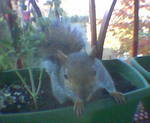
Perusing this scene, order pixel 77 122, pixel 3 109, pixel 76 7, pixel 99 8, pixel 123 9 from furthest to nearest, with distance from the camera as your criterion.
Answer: pixel 99 8 → pixel 123 9 → pixel 76 7 → pixel 3 109 → pixel 77 122

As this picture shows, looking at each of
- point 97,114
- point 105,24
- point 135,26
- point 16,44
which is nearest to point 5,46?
point 16,44

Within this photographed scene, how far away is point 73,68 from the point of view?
1.02 m

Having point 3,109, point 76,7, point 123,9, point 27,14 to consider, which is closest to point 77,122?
point 3,109

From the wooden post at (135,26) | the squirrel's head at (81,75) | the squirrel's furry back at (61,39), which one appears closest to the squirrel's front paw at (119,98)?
the squirrel's head at (81,75)

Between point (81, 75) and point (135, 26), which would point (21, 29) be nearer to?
point (81, 75)

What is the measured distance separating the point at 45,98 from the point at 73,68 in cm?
30

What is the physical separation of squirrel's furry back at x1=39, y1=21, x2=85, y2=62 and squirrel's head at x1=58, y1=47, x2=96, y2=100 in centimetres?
13

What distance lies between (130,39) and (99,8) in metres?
0.35

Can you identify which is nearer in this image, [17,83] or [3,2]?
[3,2]

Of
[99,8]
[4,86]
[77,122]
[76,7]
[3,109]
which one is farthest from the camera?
[99,8]

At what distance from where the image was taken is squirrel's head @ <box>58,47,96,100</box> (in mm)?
995

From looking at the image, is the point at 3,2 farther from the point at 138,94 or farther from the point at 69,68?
the point at 138,94

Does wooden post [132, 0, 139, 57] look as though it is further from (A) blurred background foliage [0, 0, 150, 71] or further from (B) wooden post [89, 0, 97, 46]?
(A) blurred background foliage [0, 0, 150, 71]

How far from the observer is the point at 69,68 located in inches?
40.7
